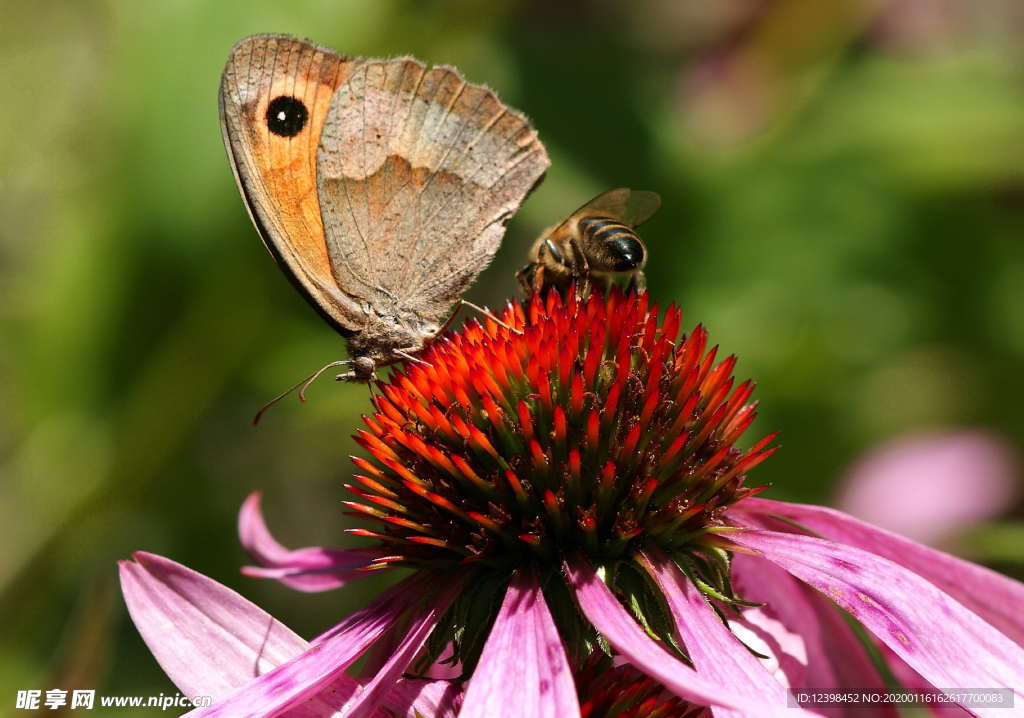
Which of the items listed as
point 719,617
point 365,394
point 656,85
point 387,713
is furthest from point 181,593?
point 656,85

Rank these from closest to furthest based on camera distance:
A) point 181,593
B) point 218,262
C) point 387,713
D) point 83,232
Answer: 1. point 387,713
2. point 181,593
3. point 218,262
4. point 83,232

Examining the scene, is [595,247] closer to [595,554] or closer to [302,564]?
[595,554]

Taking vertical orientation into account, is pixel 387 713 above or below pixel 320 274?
below

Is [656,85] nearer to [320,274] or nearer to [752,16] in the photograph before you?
[752,16]

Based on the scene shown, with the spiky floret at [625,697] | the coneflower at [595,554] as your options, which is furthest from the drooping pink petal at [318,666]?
the spiky floret at [625,697]

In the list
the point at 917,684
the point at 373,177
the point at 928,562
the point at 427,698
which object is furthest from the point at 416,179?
the point at 917,684

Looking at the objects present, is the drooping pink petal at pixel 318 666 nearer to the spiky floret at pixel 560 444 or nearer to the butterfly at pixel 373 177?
the spiky floret at pixel 560 444

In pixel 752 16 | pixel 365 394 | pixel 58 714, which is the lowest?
pixel 58 714
